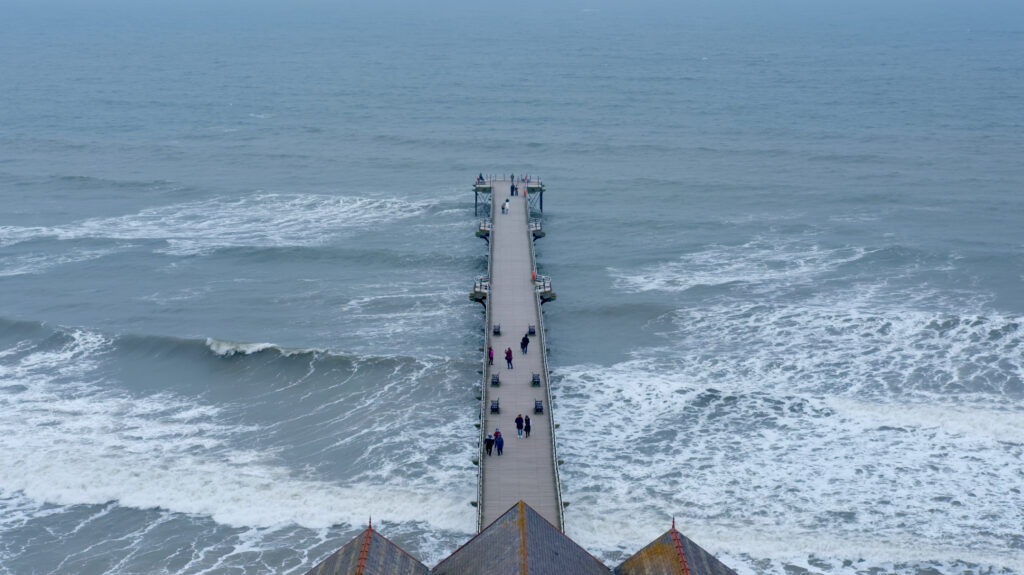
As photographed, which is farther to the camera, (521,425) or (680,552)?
(521,425)

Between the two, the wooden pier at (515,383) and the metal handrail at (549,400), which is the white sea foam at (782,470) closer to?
the metal handrail at (549,400)

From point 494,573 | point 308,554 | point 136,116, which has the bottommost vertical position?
point 308,554

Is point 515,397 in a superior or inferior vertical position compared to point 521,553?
inferior

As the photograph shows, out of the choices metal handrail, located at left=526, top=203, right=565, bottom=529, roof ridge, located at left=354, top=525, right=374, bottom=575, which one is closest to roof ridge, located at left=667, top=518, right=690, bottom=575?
metal handrail, located at left=526, top=203, right=565, bottom=529

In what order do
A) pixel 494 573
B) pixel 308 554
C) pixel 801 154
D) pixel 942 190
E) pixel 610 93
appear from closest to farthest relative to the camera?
pixel 494 573 < pixel 308 554 < pixel 942 190 < pixel 801 154 < pixel 610 93

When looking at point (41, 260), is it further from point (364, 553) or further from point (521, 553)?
point (521, 553)

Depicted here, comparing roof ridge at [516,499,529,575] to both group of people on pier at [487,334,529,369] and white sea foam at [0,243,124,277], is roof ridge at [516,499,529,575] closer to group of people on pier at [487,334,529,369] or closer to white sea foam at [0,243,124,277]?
group of people on pier at [487,334,529,369]

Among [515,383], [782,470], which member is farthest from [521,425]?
[782,470]

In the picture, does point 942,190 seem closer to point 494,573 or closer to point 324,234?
point 324,234

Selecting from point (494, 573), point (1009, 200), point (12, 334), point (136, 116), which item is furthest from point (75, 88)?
point (494, 573)
